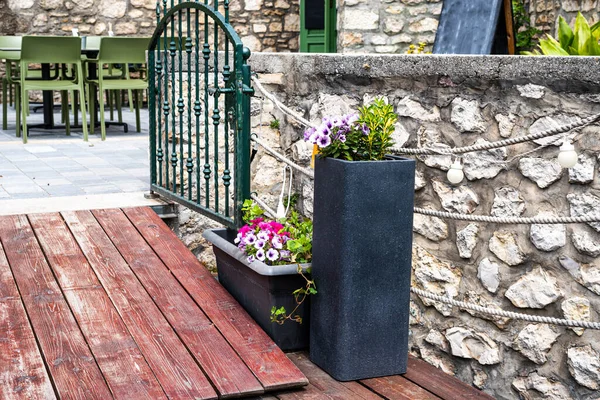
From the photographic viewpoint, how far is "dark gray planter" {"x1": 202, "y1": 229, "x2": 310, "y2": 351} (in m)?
2.92

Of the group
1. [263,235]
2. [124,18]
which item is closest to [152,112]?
[263,235]

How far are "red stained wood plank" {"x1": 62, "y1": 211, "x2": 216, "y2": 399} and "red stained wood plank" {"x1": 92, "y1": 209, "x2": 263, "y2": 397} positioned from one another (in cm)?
3

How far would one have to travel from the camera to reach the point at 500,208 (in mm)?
3184

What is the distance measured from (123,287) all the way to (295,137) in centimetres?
123

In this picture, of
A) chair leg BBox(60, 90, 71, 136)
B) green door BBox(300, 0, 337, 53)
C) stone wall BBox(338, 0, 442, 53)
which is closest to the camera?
chair leg BBox(60, 90, 71, 136)

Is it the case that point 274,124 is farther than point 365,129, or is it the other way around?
point 274,124

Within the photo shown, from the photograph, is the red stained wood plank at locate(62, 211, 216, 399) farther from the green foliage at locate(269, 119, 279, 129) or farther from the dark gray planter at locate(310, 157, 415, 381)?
the green foliage at locate(269, 119, 279, 129)

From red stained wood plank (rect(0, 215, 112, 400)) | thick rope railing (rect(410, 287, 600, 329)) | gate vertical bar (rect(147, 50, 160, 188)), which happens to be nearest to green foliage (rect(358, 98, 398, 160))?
thick rope railing (rect(410, 287, 600, 329))

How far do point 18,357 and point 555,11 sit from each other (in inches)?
244

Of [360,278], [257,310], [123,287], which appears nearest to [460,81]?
[360,278]

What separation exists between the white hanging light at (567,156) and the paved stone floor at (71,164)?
267cm

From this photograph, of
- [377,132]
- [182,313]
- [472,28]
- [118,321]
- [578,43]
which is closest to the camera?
[377,132]

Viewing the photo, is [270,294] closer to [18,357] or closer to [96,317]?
[96,317]

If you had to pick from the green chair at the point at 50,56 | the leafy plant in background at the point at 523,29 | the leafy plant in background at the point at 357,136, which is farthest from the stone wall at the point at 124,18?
the leafy plant in background at the point at 357,136
